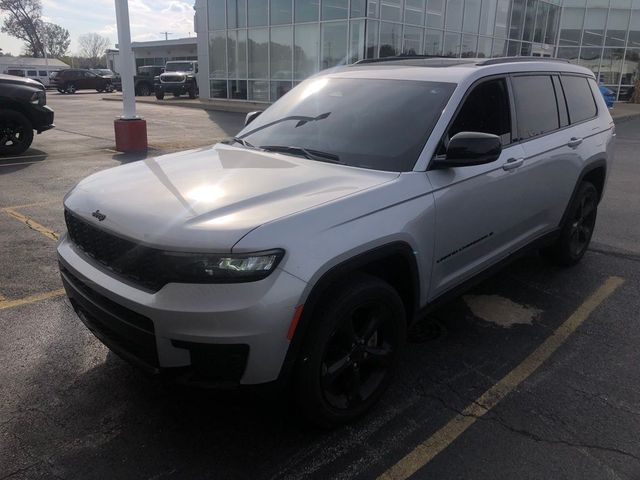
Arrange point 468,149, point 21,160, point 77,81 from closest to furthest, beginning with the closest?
point 468,149, point 21,160, point 77,81

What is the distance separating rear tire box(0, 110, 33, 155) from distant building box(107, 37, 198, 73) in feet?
166

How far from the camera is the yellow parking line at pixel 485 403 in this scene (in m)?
2.56

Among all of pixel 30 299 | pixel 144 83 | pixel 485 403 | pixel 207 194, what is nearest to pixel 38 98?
pixel 30 299

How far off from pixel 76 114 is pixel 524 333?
20.5m

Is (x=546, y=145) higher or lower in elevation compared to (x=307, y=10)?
lower

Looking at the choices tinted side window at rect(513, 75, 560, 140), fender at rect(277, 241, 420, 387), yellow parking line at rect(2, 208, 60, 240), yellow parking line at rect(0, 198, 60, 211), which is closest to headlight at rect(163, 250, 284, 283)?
fender at rect(277, 241, 420, 387)

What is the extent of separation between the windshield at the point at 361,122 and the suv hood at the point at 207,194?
0.18m

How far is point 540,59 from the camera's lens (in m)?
4.56

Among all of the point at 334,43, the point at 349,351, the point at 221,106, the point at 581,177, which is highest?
the point at 334,43

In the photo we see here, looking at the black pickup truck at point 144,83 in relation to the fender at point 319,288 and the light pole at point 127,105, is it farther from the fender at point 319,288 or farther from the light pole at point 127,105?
the fender at point 319,288

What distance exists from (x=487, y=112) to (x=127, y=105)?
9241 millimetres

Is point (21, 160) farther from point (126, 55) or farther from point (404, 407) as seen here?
point (404, 407)

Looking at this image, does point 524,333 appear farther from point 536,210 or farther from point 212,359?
point 212,359

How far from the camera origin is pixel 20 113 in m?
10.2
